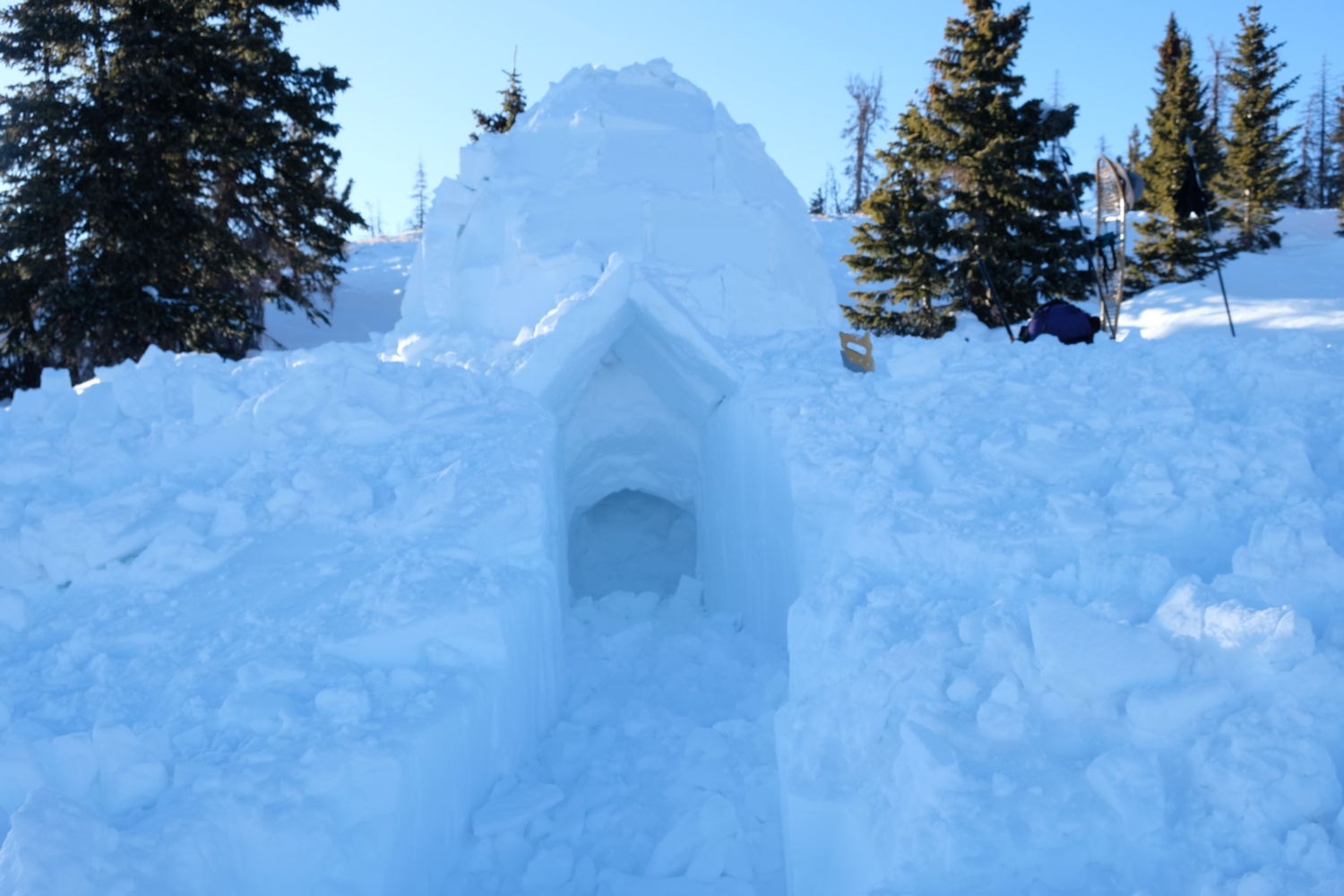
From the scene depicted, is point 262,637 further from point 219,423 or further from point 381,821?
point 219,423

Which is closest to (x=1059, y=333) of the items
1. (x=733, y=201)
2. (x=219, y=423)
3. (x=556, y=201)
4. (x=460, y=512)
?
(x=733, y=201)

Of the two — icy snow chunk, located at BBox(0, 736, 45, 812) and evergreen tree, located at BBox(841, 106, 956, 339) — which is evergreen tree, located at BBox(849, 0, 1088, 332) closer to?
evergreen tree, located at BBox(841, 106, 956, 339)

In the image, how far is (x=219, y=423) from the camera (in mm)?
6059

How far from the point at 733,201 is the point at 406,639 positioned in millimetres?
7510

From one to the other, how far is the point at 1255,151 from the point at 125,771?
32509 mm

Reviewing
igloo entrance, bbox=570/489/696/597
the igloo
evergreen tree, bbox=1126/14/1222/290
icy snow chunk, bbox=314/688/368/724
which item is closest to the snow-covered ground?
the igloo

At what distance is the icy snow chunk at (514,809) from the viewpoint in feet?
13.9

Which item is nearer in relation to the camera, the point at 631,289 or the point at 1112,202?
the point at 631,289

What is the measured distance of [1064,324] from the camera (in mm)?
9062

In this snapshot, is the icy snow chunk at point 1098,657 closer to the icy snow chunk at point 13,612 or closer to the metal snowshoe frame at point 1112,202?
the icy snow chunk at point 13,612

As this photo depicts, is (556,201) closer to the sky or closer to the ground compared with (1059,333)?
closer to the sky

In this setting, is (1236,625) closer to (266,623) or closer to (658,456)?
(266,623)

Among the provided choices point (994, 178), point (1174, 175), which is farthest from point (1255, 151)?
point (994, 178)

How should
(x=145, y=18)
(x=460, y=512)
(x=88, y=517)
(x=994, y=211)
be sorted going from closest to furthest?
(x=88, y=517)
(x=460, y=512)
(x=145, y=18)
(x=994, y=211)
